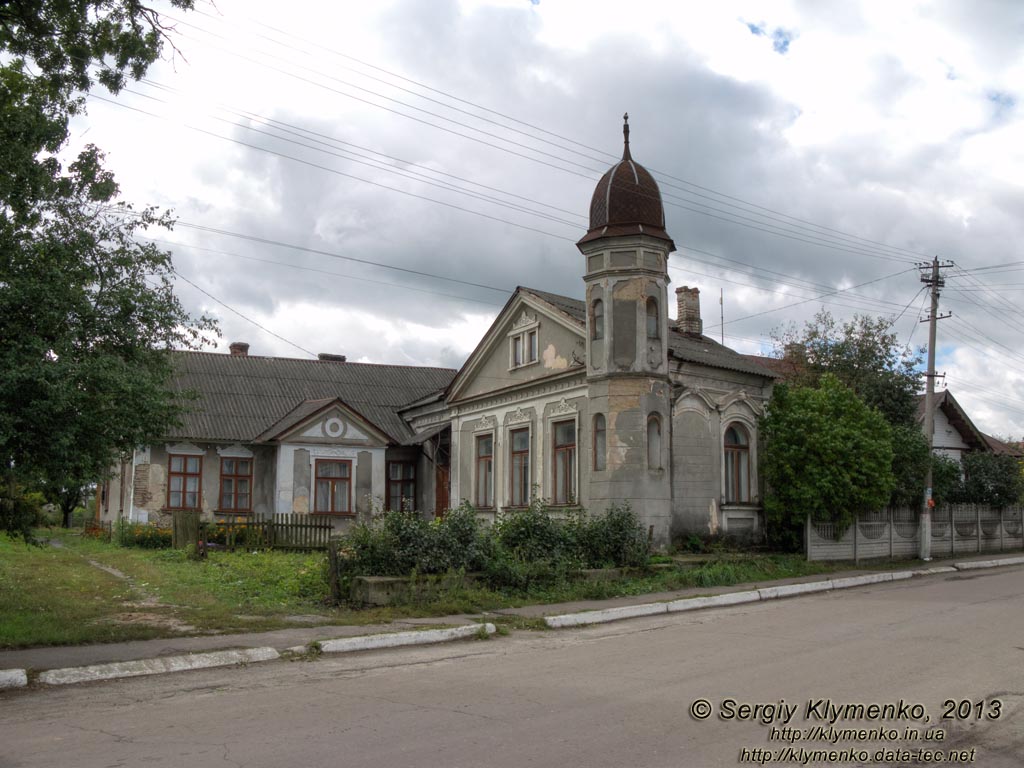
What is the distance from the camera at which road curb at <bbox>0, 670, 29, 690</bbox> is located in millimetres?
8742

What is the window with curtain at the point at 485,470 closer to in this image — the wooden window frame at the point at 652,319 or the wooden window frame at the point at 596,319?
the wooden window frame at the point at 596,319

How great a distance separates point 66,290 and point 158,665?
4.52 metres

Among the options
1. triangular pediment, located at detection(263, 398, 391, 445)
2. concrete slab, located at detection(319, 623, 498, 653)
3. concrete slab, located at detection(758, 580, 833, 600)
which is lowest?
concrete slab, located at detection(758, 580, 833, 600)

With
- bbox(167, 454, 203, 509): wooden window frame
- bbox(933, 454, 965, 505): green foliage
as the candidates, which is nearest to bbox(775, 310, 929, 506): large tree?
bbox(933, 454, 965, 505): green foliage

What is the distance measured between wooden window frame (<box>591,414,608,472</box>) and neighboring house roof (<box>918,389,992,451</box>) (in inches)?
833

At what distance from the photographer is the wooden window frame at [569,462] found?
75.3ft

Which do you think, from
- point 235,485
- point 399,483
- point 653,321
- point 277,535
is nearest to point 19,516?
point 277,535

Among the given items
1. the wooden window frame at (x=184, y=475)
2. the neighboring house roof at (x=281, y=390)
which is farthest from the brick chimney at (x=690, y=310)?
the wooden window frame at (x=184, y=475)

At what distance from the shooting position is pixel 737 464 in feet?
74.7

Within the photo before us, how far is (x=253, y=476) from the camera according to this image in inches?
1232

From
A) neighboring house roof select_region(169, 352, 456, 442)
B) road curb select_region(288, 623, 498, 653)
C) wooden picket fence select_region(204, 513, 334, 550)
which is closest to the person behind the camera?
road curb select_region(288, 623, 498, 653)

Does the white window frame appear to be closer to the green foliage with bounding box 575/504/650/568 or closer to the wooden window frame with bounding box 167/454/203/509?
the green foliage with bounding box 575/504/650/568

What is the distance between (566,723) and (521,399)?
738 inches

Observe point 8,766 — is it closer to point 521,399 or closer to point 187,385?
point 521,399
